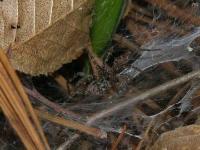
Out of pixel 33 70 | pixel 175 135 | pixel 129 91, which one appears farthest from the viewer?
pixel 129 91

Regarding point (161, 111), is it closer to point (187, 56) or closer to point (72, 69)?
point (187, 56)

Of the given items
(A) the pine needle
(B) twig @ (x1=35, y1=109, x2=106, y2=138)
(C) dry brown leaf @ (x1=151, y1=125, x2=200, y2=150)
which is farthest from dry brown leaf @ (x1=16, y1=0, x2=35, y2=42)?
(C) dry brown leaf @ (x1=151, y1=125, x2=200, y2=150)

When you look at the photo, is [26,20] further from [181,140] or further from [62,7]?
[181,140]


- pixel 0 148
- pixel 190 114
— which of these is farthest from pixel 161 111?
pixel 0 148

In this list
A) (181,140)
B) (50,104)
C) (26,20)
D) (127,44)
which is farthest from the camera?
(127,44)

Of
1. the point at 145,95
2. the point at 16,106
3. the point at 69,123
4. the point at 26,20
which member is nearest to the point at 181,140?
the point at 145,95

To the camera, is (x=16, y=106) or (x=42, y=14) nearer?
(x=16, y=106)
